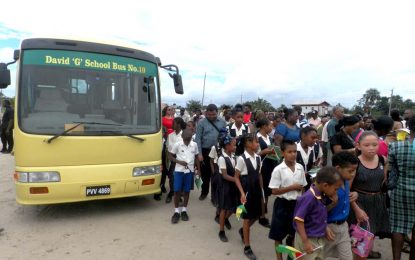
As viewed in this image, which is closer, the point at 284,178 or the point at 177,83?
the point at 284,178

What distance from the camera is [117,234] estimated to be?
14.0 ft

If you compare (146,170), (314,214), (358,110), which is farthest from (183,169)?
(358,110)

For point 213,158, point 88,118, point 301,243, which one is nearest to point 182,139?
point 213,158

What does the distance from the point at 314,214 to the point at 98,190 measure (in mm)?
3292

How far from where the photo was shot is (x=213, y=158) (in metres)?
4.98

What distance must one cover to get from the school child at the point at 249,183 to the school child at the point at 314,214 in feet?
3.40

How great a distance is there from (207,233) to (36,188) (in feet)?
8.10

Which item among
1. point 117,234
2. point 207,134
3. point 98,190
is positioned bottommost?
point 117,234

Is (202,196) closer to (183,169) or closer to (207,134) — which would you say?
(207,134)

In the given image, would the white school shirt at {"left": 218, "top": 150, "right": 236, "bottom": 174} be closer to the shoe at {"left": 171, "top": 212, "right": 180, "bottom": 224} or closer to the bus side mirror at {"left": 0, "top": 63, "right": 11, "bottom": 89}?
the shoe at {"left": 171, "top": 212, "right": 180, "bottom": 224}

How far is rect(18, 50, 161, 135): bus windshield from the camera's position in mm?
4477

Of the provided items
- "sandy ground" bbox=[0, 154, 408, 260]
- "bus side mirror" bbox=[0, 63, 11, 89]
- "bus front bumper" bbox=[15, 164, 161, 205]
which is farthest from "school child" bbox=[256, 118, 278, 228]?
"bus side mirror" bbox=[0, 63, 11, 89]

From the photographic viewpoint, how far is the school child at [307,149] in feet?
12.8

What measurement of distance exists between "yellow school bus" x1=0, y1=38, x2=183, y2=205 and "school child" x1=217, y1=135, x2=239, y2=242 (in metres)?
1.50
